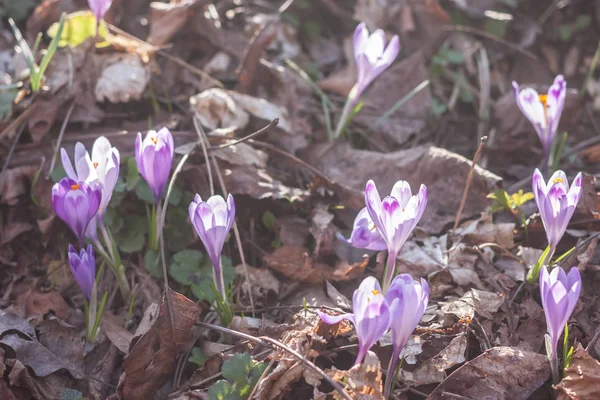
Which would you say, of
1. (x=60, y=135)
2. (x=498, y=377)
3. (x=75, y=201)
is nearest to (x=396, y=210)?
(x=498, y=377)

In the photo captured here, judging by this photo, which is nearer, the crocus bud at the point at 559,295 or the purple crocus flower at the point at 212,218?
the crocus bud at the point at 559,295

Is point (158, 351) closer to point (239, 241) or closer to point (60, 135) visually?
point (239, 241)

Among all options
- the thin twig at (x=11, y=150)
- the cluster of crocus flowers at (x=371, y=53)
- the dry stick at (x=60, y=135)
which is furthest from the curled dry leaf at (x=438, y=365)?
the thin twig at (x=11, y=150)

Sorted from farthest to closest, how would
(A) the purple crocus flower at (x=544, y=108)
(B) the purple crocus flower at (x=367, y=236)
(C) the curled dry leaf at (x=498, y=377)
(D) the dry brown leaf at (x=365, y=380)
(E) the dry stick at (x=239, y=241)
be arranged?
1. (A) the purple crocus flower at (x=544, y=108)
2. (E) the dry stick at (x=239, y=241)
3. (B) the purple crocus flower at (x=367, y=236)
4. (C) the curled dry leaf at (x=498, y=377)
5. (D) the dry brown leaf at (x=365, y=380)

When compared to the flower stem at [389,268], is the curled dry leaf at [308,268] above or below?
below

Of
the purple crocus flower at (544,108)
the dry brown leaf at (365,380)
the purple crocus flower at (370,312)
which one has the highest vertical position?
the purple crocus flower at (544,108)

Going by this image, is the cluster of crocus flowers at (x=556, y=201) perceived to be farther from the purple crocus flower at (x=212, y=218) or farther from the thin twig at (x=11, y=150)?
the thin twig at (x=11, y=150)

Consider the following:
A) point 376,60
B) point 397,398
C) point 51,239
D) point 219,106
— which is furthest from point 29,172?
point 397,398

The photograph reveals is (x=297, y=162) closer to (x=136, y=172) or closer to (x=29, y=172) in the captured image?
(x=136, y=172)
